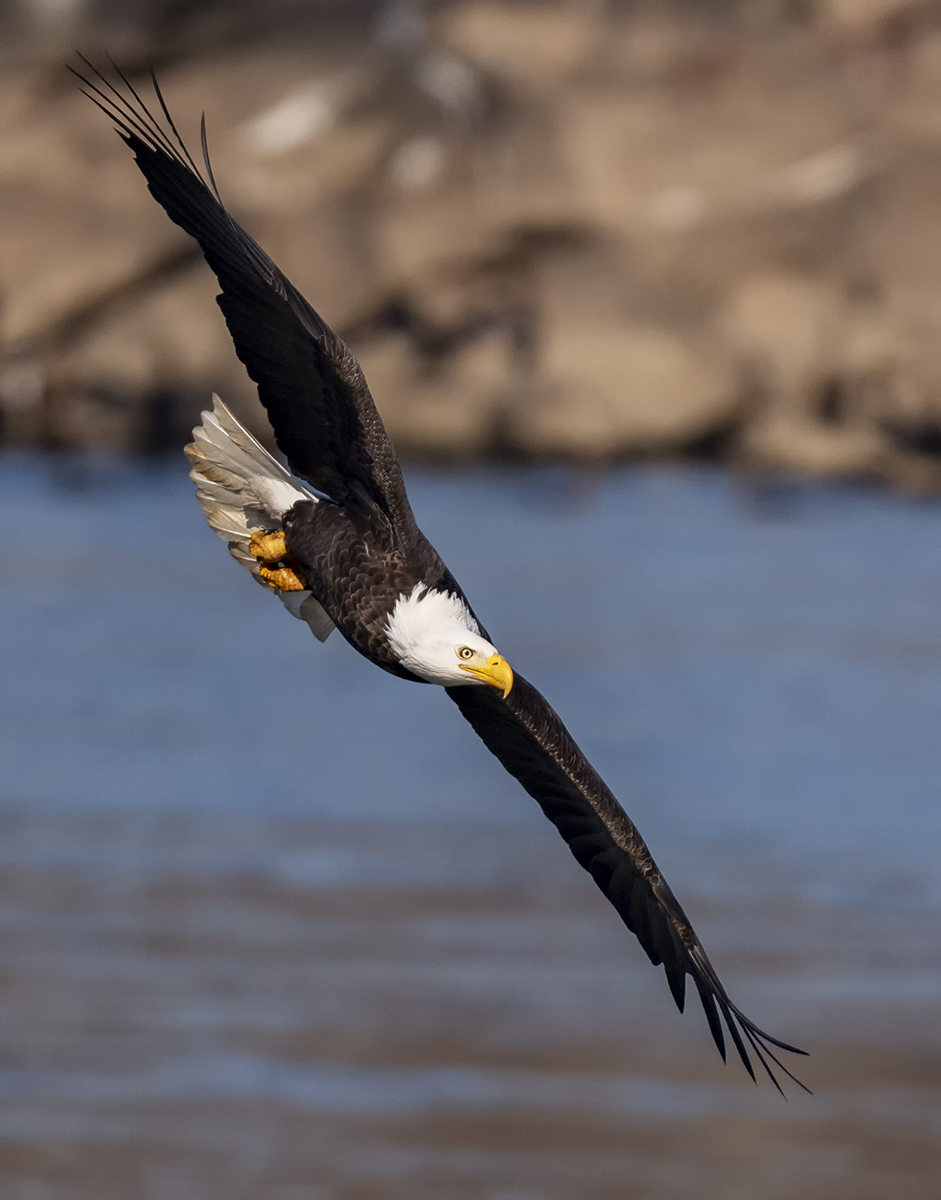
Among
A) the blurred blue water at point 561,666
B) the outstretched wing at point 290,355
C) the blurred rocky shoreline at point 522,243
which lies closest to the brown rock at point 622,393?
the blurred rocky shoreline at point 522,243

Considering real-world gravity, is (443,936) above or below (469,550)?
below

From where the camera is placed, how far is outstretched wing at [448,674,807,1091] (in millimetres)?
5234

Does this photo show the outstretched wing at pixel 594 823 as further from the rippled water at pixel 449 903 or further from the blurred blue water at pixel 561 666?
the blurred blue water at pixel 561 666

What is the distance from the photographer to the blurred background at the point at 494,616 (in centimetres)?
782

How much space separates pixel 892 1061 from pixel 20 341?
57.1ft

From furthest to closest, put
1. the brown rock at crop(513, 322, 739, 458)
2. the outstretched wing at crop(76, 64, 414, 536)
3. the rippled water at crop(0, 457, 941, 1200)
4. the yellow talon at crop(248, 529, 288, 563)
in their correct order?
the brown rock at crop(513, 322, 739, 458) → the rippled water at crop(0, 457, 941, 1200) → the yellow talon at crop(248, 529, 288, 563) → the outstretched wing at crop(76, 64, 414, 536)

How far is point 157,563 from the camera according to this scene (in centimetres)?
1994

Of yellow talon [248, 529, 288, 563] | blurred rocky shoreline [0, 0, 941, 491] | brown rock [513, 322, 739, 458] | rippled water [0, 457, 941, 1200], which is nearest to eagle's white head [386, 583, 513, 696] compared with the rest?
yellow talon [248, 529, 288, 563]

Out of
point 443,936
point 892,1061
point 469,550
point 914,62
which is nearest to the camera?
point 892,1061

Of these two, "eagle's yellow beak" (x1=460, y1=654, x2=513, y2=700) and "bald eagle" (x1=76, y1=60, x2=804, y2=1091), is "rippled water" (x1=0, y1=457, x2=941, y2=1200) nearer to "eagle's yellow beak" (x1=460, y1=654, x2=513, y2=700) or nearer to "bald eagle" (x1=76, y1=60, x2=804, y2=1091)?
"bald eagle" (x1=76, y1=60, x2=804, y2=1091)

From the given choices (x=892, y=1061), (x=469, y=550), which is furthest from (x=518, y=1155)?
(x=469, y=550)

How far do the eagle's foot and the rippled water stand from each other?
2.62 m

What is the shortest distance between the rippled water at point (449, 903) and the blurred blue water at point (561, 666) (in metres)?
0.05

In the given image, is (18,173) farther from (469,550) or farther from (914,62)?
(914,62)
